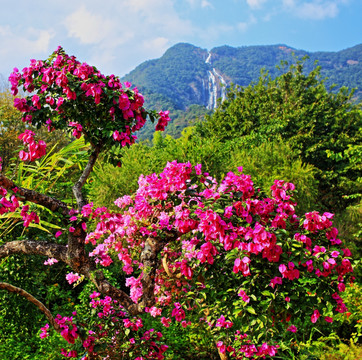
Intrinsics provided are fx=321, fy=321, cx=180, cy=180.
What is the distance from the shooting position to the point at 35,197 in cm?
189

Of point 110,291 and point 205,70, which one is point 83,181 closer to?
point 110,291

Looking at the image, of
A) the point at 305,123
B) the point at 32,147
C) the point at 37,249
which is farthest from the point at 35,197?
the point at 305,123

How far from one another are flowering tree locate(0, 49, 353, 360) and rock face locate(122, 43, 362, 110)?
11499 cm

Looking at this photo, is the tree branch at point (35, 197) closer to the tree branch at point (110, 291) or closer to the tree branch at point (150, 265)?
the tree branch at point (110, 291)

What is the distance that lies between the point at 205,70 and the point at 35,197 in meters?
161

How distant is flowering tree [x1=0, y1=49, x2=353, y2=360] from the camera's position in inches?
68.6

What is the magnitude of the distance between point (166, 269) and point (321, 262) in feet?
4.53

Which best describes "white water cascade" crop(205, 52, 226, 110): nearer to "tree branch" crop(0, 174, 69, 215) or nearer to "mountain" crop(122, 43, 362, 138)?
"mountain" crop(122, 43, 362, 138)

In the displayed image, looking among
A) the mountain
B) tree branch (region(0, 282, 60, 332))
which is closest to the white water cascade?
the mountain

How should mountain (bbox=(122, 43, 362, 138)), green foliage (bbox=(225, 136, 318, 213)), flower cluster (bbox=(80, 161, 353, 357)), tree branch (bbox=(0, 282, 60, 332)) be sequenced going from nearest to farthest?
1. flower cluster (bbox=(80, 161, 353, 357))
2. tree branch (bbox=(0, 282, 60, 332))
3. green foliage (bbox=(225, 136, 318, 213))
4. mountain (bbox=(122, 43, 362, 138))

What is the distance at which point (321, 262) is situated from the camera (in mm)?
1673

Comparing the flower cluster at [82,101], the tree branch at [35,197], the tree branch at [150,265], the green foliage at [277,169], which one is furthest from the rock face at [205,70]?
the tree branch at [35,197]

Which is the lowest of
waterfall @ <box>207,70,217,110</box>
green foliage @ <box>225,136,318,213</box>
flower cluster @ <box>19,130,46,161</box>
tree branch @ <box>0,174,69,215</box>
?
green foliage @ <box>225,136,318,213</box>

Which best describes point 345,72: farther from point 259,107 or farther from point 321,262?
point 321,262
